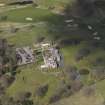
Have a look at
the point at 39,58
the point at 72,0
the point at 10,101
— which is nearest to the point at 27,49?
the point at 39,58

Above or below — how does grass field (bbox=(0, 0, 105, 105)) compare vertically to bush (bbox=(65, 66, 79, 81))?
below

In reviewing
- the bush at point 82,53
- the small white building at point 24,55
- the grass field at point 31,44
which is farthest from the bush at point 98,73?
the small white building at point 24,55

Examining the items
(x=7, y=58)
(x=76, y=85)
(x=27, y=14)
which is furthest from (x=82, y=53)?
(x=27, y=14)

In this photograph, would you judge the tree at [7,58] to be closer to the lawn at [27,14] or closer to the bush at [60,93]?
the bush at [60,93]

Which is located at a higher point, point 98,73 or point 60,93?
point 98,73

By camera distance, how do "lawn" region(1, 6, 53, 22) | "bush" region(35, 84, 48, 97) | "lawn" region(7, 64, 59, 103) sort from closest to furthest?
"bush" region(35, 84, 48, 97) → "lawn" region(7, 64, 59, 103) → "lawn" region(1, 6, 53, 22)

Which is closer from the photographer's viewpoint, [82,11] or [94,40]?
[94,40]

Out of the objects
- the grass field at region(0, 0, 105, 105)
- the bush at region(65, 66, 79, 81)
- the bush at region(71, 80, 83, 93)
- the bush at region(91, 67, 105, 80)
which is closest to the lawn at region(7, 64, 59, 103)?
the grass field at region(0, 0, 105, 105)

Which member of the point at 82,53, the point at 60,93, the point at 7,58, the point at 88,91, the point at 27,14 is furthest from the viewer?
the point at 27,14

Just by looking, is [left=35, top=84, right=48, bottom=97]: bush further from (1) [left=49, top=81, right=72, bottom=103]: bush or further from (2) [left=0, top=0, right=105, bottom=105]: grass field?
(1) [left=49, top=81, right=72, bottom=103]: bush

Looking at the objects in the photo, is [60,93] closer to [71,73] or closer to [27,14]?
[71,73]

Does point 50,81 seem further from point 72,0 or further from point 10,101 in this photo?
point 72,0
